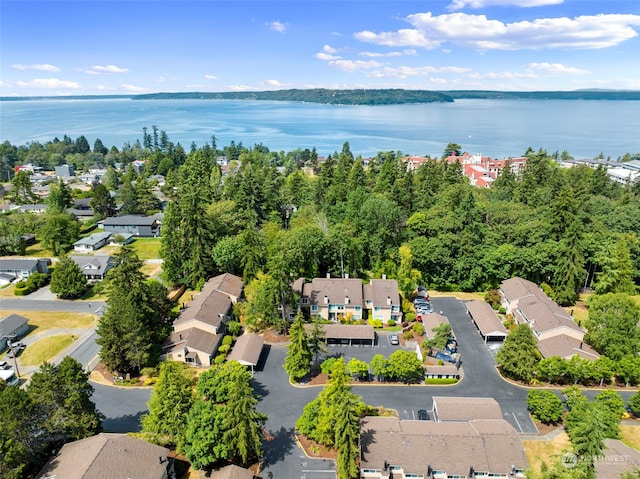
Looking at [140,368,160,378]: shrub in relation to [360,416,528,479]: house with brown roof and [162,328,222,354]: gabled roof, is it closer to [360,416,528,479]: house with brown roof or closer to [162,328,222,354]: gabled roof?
[162,328,222,354]: gabled roof

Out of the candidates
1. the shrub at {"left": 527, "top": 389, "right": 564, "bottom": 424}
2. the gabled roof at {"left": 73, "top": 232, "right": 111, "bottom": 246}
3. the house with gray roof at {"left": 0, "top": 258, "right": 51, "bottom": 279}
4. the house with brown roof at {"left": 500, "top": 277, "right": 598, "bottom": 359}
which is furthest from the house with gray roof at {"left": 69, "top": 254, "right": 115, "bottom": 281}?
the shrub at {"left": 527, "top": 389, "right": 564, "bottom": 424}

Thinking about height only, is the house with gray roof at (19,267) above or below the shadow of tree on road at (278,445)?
above

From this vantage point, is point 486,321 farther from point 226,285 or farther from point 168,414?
point 168,414

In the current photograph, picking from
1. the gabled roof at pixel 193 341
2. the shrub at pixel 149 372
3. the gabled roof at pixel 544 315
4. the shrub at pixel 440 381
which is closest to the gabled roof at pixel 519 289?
the gabled roof at pixel 544 315

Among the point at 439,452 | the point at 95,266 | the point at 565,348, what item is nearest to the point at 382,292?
the point at 565,348

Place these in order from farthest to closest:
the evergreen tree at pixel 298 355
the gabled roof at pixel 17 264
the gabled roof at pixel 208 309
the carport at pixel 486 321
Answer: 1. the gabled roof at pixel 17 264
2. the carport at pixel 486 321
3. the gabled roof at pixel 208 309
4. the evergreen tree at pixel 298 355

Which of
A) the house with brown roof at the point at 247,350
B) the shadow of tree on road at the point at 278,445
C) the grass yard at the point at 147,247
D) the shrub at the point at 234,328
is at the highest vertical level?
the house with brown roof at the point at 247,350

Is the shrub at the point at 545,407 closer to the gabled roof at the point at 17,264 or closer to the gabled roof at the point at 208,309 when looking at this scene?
the gabled roof at the point at 208,309
